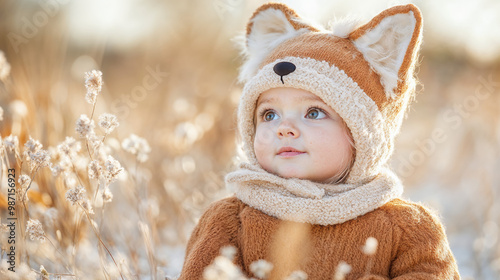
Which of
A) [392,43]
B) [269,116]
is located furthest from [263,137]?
[392,43]

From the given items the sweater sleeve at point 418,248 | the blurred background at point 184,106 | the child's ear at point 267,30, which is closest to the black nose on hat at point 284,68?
the child's ear at point 267,30

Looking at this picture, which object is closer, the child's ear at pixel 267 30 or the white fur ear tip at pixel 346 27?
the white fur ear tip at pixel 346 27

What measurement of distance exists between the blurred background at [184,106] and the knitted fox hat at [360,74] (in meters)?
0.18

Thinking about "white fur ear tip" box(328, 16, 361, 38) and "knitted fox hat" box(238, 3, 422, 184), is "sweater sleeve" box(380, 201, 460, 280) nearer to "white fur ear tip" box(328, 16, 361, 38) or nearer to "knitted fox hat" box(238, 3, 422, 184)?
"knitted fox hat" box(238, 3, 422, 184)

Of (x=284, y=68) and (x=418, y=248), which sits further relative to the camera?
(x=284, y=68)

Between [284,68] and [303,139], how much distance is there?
0.23m

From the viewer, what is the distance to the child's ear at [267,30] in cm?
187

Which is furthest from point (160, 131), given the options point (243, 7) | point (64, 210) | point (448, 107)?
point (448, 107)

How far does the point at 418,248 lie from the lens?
Answer: 151 centimetres

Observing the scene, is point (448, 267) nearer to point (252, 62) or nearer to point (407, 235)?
point (407, 235)

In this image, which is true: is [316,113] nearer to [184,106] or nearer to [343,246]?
[343,246]

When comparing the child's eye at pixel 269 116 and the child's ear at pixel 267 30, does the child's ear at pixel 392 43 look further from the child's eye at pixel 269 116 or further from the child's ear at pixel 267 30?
the child's eye at pixel 269 116

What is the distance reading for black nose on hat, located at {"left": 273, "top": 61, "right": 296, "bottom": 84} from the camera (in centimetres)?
162

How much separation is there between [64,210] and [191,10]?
9.08 ft
